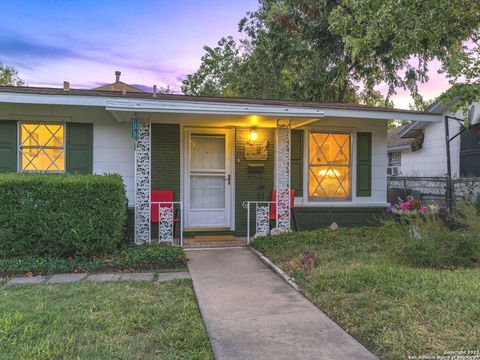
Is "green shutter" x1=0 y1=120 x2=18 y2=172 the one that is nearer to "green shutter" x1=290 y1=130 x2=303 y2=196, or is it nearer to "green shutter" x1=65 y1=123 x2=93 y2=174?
"green shutter" x1=65 y1=123 x2=93 y2=174

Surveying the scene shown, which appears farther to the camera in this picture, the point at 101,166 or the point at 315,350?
the point at 101,166

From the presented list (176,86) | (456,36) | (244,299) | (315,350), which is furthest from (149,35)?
(176,86)

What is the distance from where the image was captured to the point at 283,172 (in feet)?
23.8

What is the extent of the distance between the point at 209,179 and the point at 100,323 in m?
4.87

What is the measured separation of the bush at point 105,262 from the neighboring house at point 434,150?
7860 millimetres

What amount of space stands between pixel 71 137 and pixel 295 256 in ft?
15.2

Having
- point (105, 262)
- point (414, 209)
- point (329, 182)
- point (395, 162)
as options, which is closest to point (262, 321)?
point (105, 262)

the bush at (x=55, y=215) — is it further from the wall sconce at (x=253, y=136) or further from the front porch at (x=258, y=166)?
the wall sconce at (x=253, y=136)

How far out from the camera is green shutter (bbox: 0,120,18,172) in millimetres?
6992

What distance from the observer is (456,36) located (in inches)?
286

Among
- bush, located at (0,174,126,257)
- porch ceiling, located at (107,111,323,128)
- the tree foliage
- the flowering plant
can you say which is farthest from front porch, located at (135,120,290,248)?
the tree foliage

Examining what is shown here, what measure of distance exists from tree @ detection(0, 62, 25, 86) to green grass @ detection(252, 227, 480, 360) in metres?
30.6

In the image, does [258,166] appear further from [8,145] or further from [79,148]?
[8,145]

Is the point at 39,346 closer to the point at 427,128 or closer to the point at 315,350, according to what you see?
the point at 315,350
